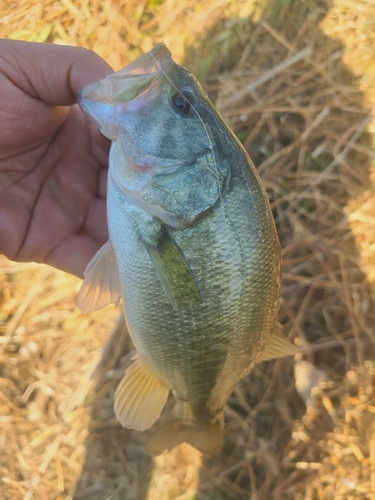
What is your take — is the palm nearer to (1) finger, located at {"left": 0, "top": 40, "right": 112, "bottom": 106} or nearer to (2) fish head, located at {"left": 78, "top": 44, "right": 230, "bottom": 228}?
(1) finger, located at {"left": 0, "top": 40, "right": 112, "bottom": 106}

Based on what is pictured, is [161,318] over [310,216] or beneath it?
over

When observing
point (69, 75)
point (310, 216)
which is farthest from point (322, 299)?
point (69, 75)

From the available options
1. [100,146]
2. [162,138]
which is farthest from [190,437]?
[100,146]

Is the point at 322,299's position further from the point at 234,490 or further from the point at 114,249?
the point at 114,249

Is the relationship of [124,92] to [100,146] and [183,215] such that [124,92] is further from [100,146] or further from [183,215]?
[100,146]

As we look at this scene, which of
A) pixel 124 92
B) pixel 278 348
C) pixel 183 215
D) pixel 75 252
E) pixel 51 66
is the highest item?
pixel 51 66

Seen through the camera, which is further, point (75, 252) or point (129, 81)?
point (75, 252)

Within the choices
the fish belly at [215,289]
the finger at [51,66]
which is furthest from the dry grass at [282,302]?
the finger at [51,66]
